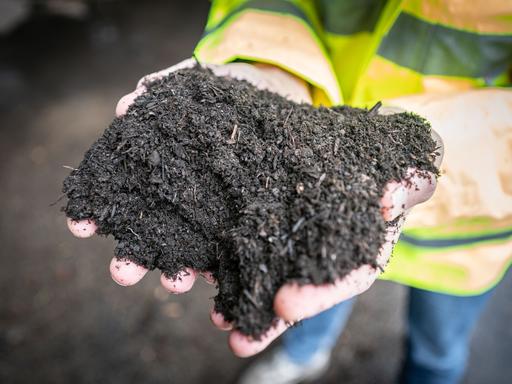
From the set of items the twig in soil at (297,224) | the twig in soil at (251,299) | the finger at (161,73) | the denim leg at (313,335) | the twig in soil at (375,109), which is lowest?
the denim leg at (313,335)

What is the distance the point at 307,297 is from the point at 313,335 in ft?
4.78

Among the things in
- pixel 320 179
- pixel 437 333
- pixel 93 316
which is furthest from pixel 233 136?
pixel 93 316

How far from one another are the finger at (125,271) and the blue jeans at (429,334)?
667 millimetres

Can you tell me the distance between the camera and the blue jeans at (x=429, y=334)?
72.2 inches

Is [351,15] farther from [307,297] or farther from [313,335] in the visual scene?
[313,335]

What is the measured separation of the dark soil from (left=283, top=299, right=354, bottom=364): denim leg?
115 cm

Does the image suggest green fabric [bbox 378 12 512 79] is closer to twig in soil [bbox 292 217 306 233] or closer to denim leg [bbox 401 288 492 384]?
twig in soil [bbox 292 217 306 233]

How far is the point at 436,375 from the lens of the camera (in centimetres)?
210

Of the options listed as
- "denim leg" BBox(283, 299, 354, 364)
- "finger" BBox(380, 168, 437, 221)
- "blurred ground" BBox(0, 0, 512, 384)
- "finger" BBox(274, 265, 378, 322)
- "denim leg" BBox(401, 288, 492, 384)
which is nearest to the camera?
"finger" BBox(274, 265, 378, 322)

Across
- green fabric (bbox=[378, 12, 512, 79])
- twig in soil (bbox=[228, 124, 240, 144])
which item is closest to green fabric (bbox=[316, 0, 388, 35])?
green fabric (bbox=[378, 12, 512, 79])

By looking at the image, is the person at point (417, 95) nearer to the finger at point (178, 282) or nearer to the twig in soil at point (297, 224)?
the finger at point (178, 282)

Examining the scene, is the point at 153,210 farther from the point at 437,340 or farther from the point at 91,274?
→ the point at 91,274

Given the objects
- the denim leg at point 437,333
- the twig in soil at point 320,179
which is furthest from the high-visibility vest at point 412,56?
the twig in soil at point 320,179

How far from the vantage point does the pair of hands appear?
106cm
